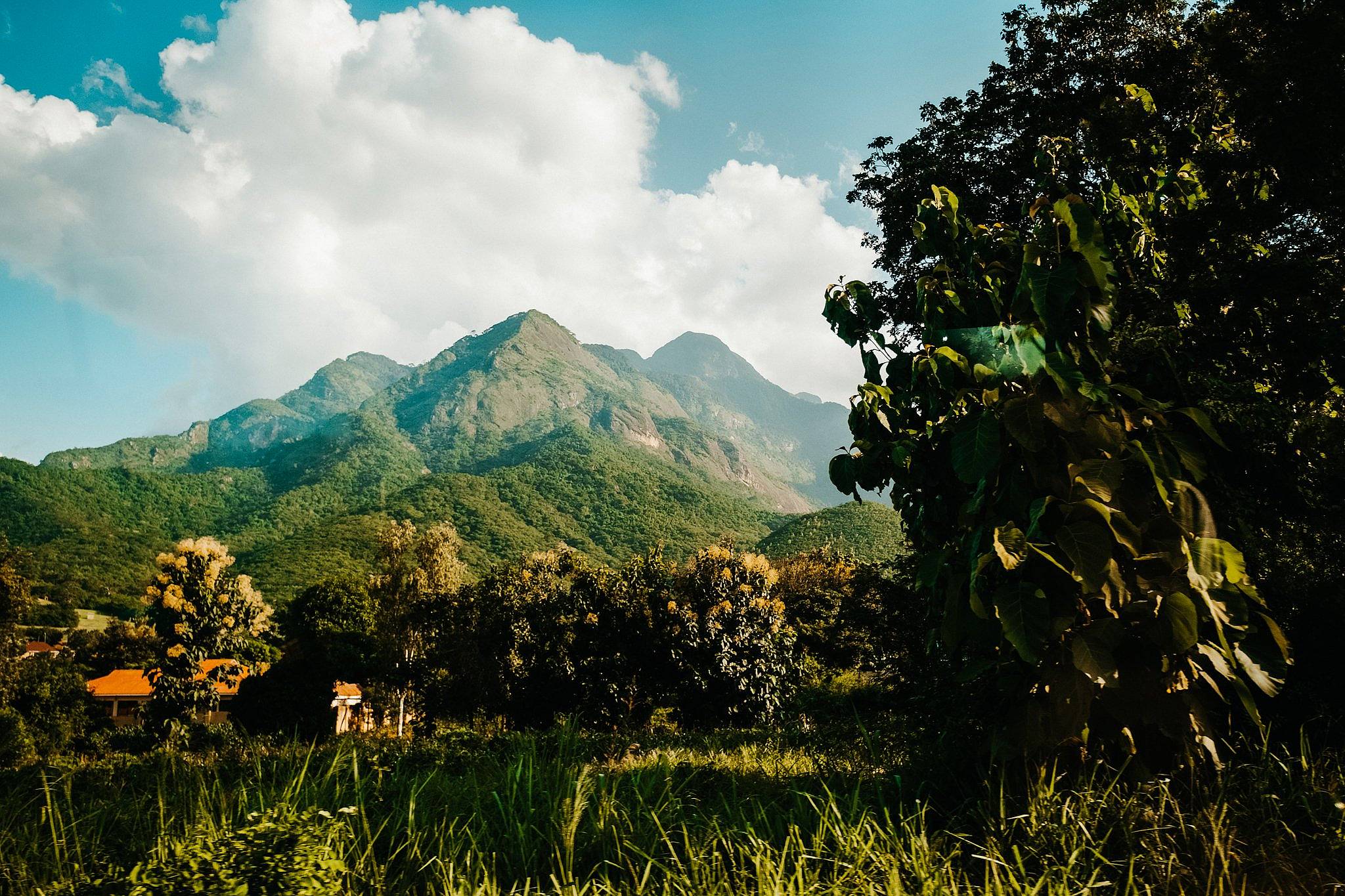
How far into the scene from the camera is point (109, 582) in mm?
46062

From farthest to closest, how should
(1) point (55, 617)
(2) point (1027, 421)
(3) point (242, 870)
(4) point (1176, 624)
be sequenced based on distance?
(1) point (55, 617), (2) point (1027, 421), (4) point (1176, 624), (3) point (242, 870)

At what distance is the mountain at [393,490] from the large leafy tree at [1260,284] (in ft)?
38.7

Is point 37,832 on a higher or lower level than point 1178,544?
lower

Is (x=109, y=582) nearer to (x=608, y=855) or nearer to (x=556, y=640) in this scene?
(x=556, y=640)

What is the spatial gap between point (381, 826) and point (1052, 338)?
3096 millimetres

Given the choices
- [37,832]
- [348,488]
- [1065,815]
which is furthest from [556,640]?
[348,488]

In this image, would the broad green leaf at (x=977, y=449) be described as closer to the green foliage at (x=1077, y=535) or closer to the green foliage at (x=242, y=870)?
the green foliage at (x=1077, y=535)

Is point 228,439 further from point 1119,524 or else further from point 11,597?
point 1119,524

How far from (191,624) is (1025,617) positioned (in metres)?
17.0

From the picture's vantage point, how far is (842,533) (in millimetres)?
49750

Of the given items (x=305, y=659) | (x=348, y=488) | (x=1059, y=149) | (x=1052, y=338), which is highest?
(x=348, y=488)

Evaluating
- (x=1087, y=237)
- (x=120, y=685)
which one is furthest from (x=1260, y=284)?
(x=120, y=685)

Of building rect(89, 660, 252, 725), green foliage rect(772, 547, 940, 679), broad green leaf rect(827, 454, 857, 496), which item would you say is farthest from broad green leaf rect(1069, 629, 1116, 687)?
building rect(89, 660, 252, 725)

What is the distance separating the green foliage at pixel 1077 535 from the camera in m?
2.31
